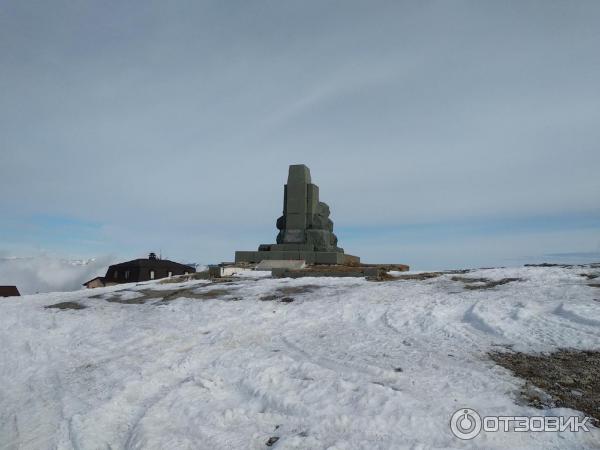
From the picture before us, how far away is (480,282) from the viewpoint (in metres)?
10.7

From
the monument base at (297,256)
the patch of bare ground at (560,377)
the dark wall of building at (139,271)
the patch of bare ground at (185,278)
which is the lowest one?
the patch of bare ground at (560,377)

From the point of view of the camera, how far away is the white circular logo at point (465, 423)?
3.64 meters

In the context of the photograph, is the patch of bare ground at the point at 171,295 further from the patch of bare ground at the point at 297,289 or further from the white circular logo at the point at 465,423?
the white circular logo at the point at 465,423

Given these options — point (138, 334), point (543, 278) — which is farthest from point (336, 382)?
point (543, 278)

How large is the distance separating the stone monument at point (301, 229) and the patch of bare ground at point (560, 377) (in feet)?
51.7

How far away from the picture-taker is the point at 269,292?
34.1ft

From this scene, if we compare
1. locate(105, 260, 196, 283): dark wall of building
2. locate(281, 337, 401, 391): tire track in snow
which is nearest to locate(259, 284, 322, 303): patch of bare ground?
locate(281, 337, 401, 391): tire track in snow

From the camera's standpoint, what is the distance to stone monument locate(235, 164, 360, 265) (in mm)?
21469

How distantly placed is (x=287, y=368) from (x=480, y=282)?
7286mm

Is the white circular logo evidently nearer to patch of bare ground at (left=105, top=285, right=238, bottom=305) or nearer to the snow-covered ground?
the snow-covered ground

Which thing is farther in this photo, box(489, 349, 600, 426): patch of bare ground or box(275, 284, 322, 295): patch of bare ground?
box(275, 284, 322, 295): patch of bare ground

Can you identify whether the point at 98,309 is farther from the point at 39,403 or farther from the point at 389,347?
the point at 389,347

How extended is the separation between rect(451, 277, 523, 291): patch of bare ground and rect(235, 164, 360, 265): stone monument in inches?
397

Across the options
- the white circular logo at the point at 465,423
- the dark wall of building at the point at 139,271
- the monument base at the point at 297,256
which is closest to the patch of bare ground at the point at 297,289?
the white circular logo at the point at 465,423
